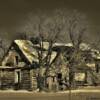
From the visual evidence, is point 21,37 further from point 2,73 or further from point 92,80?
point 92,80

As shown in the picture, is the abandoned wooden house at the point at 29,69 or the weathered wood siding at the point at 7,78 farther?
the weathered wood siding at the point at 7,78

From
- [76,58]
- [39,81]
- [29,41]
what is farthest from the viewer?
[29,41]

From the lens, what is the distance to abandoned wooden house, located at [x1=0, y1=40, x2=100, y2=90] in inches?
2766

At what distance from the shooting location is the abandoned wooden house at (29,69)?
70.2m

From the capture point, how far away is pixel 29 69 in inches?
2788

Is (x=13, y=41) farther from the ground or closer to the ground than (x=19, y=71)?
farther from the ground

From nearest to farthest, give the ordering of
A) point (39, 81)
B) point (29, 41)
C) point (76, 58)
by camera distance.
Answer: point (39, 81) < point (76, 58) < point (29, 41)

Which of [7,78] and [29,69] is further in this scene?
[7,78]

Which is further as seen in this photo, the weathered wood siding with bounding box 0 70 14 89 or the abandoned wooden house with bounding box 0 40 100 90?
the weathered wood siding with bounding box 0 70 14 89

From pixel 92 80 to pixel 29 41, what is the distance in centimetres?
1307

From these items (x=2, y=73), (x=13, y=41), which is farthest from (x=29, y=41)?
(x=2, y=73)

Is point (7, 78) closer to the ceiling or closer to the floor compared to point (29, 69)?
closer to the floor

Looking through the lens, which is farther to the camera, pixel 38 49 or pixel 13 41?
pixel 13 41

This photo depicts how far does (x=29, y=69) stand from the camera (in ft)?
232
